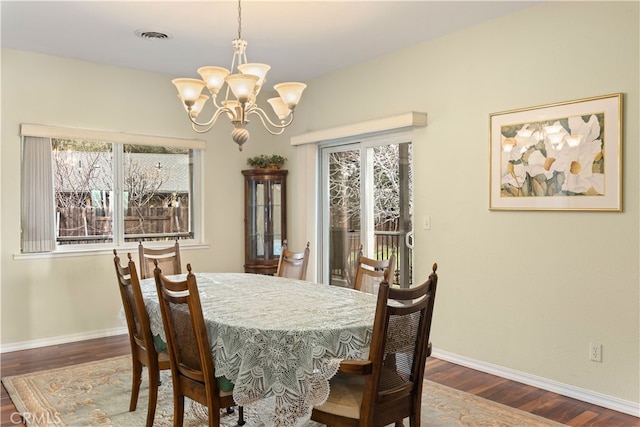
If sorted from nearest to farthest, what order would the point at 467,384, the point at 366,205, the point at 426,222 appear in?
the point at 467,384
the point at 426,222
the point at 366,205

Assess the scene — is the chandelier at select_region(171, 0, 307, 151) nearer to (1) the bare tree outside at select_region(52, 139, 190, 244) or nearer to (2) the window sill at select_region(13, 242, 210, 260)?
(1) the bare tree outside at select_region(52, 139, 190, 244)

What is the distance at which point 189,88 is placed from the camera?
2.79 m

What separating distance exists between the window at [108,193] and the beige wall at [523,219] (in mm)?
2282

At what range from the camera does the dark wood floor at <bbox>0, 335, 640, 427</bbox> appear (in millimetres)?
3021

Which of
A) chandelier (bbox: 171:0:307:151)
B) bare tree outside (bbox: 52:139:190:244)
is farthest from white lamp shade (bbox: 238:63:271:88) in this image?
bare tree outside (bbox: 52:139:190:244)

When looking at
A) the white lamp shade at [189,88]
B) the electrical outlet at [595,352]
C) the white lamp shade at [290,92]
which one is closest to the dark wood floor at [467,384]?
the electrical outlet at [595,352]

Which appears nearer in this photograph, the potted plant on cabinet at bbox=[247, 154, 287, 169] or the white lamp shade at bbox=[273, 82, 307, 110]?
the white lamp shade at bbox=[273, 82, 307, 110]

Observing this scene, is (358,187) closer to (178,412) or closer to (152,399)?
(152,399)

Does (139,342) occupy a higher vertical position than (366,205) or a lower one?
lower

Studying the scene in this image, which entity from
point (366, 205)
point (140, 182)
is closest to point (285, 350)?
point (366, 205)

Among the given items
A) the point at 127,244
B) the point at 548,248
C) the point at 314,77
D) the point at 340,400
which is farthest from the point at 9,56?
the point at 548,248

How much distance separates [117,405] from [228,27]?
2.80m

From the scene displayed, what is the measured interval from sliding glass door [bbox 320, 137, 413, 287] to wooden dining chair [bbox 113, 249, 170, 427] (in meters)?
2.43

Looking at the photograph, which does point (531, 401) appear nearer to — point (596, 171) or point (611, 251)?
point (611, 251)
